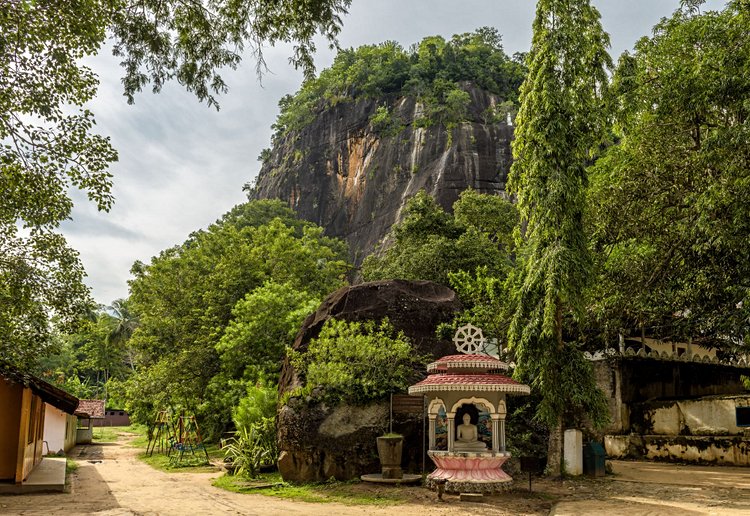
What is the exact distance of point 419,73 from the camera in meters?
62.2

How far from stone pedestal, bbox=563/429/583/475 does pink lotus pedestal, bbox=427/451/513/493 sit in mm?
2731

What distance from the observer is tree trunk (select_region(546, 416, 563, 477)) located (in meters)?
12.9

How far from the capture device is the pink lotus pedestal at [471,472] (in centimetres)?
1081

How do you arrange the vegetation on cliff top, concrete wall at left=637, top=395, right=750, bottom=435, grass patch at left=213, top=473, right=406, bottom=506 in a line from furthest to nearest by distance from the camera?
the vegetation on cliff top
concrete wall at left=637, top=395, right=750, bottom=435
grass patch at left=213, top=473, right=406, bottom=506

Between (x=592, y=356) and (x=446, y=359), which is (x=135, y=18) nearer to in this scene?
(x=446, y=359)

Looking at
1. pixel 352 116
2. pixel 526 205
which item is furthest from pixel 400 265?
pixel 352 116

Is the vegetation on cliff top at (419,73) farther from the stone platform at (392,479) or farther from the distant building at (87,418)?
the stone platform at (392,479)

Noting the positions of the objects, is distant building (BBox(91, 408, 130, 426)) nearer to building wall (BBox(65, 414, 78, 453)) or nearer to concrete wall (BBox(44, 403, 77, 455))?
building wall (BBox(65, 414, 78, 453))

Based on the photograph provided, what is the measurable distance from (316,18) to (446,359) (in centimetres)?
674

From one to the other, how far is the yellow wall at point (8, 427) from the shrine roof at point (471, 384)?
8312mm

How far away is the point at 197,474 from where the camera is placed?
1617cm

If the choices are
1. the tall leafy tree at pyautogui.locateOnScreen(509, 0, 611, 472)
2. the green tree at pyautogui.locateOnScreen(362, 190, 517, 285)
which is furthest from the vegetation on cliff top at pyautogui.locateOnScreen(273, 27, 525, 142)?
the tall leafy tree at pyautogui.locateOnScreen(509, 0, 611, 472)

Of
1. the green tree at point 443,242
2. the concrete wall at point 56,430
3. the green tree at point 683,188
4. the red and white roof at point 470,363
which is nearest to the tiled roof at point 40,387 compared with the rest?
the concrete wall at point 56,430

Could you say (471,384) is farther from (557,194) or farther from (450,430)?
(557,194)
